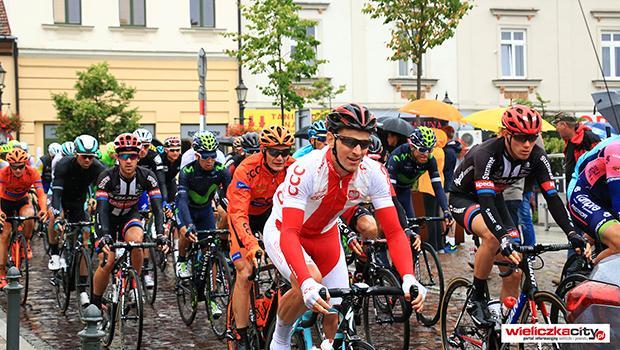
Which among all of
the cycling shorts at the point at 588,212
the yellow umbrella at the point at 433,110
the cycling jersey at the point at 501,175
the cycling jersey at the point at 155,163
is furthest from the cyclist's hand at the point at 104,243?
the yellow umbrella at the point at 433,110

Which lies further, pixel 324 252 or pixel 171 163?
pixel 171 163

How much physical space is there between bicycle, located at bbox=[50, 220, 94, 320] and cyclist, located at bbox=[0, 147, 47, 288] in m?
0.72

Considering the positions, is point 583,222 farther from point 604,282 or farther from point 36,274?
point 36,274

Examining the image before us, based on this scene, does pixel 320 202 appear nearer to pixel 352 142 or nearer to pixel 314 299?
pixel 352 142

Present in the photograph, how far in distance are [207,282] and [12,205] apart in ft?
13.6

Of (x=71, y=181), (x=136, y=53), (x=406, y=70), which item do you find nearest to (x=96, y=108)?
(x=136, y=53)

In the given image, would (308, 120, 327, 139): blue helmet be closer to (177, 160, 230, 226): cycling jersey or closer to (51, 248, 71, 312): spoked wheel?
(177, 160, 230, 226): cycling jersey

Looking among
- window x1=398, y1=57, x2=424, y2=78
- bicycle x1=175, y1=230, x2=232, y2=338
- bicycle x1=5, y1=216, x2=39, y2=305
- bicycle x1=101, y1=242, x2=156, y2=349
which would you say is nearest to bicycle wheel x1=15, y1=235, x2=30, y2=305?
bicycle x1=5, y1=216, x2=39, y2=305

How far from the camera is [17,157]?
11.8 m

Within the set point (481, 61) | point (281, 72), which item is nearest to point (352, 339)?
point (281, 72)

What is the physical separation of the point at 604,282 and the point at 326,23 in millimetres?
30317

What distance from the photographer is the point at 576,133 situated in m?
11.2

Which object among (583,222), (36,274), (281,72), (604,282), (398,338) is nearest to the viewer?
(604,282)

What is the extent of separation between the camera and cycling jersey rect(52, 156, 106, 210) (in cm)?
1056
